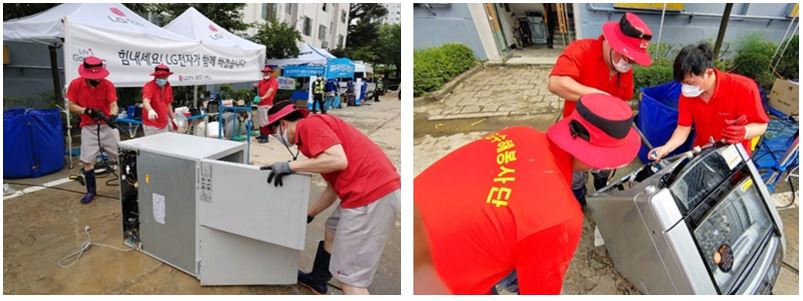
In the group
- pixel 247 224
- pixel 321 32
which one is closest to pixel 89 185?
pixel 247 224

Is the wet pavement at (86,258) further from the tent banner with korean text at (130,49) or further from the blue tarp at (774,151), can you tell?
the blue tarp at (774,151)

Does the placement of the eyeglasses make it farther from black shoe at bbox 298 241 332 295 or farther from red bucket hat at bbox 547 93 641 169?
black shoe at bbox 298 241 332 295

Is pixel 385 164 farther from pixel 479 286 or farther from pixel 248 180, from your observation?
pixel 479 286

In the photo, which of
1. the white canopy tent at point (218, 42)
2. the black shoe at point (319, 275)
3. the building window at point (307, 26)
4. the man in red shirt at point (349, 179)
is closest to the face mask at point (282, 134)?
the man in red shirt at point (349, 179)

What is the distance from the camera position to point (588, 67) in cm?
251

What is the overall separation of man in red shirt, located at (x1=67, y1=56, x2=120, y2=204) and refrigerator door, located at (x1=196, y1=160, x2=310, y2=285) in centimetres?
196

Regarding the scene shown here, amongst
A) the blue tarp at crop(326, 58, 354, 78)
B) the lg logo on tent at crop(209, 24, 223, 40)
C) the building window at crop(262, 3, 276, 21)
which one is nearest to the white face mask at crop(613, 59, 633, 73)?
the lg logo on tent at crop(209, 24, 223, 40)

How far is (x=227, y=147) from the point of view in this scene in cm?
256

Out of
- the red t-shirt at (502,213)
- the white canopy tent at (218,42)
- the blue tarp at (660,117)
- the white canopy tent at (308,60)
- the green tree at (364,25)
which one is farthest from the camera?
the green tree at (364,25)

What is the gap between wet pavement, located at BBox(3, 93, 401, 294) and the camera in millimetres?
2527

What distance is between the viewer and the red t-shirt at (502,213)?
4.01 ft

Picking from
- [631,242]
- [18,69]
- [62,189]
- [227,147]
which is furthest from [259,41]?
[631,242]

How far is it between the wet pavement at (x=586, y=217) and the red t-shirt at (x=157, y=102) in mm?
2466

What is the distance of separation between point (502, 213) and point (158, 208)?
2163mm
